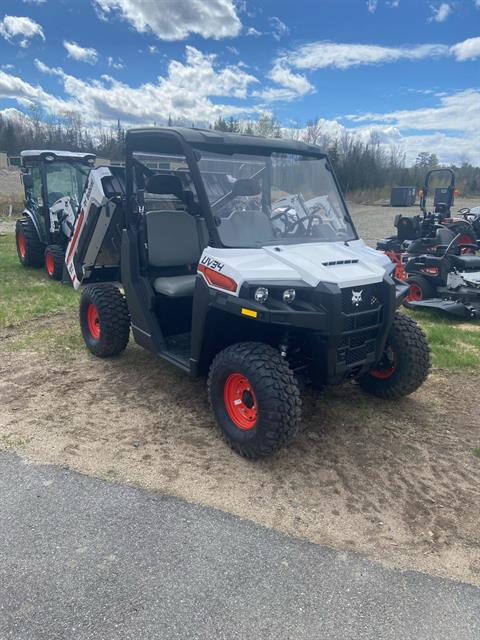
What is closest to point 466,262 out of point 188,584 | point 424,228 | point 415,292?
point 415,292

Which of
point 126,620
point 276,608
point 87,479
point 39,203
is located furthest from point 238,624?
point 39,203

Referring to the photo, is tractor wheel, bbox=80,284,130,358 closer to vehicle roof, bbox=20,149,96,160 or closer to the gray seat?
the gray seat

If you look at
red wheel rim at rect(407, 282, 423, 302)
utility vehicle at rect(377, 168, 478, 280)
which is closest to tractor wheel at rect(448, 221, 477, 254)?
utility vehicle at rect(377, 168, 478, 280)

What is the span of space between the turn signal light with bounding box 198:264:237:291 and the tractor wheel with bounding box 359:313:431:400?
1.57m

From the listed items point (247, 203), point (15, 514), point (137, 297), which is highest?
point (247, 203)

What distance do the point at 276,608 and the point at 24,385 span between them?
332cm

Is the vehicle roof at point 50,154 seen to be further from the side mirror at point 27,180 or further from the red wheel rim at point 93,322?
the red wheel rim at point 93,322

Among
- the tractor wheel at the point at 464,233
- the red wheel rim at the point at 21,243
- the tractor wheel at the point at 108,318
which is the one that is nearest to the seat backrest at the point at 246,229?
the tractor wheel at the point at 108,318

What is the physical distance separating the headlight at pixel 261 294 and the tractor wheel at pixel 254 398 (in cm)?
36

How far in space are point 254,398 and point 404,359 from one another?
4.86ft

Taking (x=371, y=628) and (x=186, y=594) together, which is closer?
(x=371, y=628)

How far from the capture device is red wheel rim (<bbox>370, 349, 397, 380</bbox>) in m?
4.30

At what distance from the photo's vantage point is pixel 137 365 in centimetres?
530

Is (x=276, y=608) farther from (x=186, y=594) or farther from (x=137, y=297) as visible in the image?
(x=137, y=297)
